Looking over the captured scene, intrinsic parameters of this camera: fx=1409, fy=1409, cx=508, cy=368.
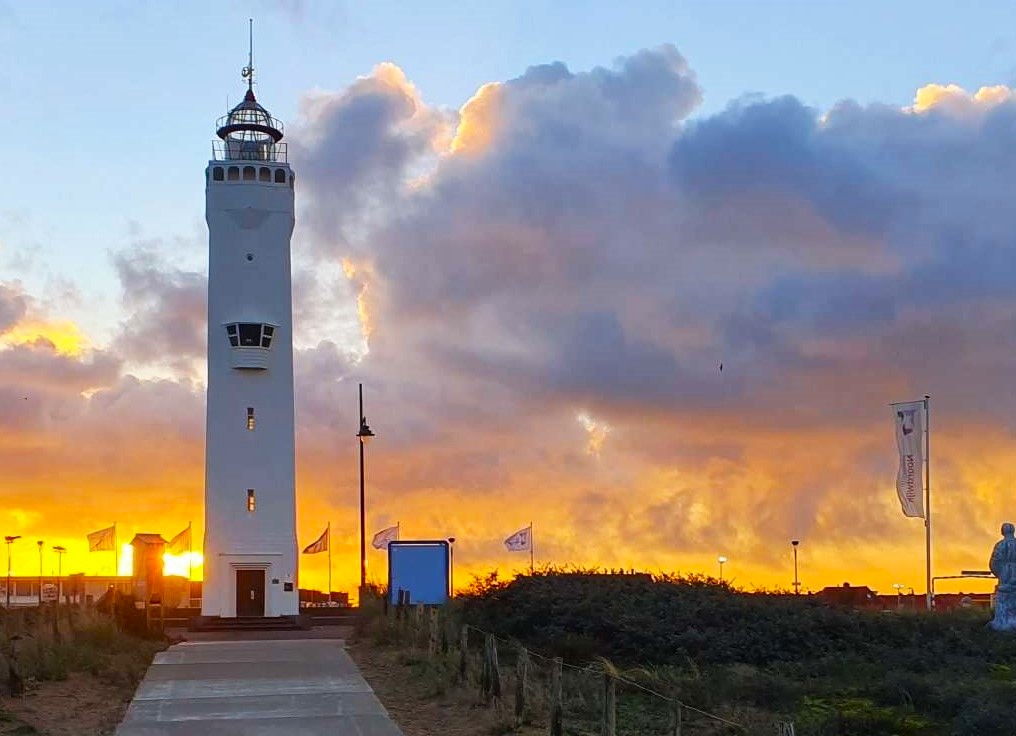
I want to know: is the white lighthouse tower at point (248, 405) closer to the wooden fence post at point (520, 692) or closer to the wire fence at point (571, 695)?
the wire fence at point (571, 695)

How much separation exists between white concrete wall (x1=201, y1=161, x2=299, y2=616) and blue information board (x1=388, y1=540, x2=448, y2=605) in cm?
798

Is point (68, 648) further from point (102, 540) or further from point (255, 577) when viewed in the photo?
point (102, 540)

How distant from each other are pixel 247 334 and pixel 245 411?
2.80 metres

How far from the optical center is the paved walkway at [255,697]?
2044 centimetres

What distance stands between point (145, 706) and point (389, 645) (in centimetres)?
1159

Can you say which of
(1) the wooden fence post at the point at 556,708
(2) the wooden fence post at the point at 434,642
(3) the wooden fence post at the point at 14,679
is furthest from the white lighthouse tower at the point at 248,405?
(1) the wooden fence post at the point at 556,708

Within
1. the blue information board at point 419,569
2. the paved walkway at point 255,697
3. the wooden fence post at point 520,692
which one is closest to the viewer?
the wooden fence post at point 520,692

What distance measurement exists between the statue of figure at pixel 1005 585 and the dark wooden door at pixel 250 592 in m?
28.5

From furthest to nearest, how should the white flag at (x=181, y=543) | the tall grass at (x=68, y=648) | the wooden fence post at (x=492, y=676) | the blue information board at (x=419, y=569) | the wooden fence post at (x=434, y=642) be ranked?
the white flag at (x=181, y=543)
the blue information board at (x=419, y=569)
the wooden fence post at (x=434, y=642)
the tall grass at (x=68, y=648)
the wooden fence post at (x=492, y=676)

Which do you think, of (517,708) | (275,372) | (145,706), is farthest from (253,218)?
(517,708)

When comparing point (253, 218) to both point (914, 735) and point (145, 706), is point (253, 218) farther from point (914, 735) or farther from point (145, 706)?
point (914, 735)

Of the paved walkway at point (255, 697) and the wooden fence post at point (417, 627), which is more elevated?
the wooden fence post at point (417, 627)

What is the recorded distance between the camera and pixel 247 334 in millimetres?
51250

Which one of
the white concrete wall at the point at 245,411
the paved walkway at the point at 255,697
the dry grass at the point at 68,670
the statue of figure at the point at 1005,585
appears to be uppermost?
the white concrete wall at the point at 245,411
